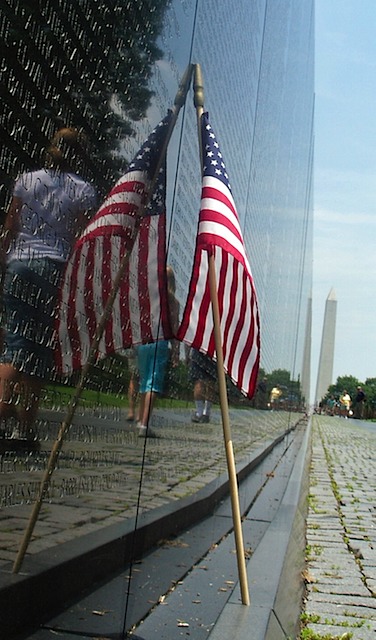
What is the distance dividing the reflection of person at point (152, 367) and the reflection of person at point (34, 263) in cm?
79

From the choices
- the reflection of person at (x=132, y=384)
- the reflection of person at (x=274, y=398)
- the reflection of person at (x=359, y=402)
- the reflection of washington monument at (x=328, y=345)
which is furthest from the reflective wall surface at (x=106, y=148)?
the reflection of washington monument at (x=328, y=345)

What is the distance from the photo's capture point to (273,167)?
8.05 meters

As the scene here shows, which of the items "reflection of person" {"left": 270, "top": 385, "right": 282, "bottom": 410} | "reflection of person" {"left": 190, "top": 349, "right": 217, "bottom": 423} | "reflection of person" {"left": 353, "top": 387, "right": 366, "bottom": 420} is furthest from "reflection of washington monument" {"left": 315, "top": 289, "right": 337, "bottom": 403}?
"reflection of person" {"left": 190, "top": 349, "right": 217, "bottom": 423}

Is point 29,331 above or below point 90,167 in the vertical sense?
below

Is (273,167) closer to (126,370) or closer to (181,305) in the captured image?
(181,305)

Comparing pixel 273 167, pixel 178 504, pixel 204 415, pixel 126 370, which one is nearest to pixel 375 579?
pixel 204 415

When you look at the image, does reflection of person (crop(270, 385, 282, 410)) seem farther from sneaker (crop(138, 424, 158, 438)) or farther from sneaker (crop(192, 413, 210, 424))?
sneaker (crop(138, 424, 158, 438))

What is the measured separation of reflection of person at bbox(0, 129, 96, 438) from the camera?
1.43 m

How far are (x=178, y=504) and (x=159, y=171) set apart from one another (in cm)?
129

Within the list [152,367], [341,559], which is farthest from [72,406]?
[341,559]

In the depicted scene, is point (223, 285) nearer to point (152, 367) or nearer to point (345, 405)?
point (152, 367)

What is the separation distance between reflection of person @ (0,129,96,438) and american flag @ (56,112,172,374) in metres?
0.08

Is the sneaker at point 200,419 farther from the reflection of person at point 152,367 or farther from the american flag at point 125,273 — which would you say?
the american flag at point 125,273

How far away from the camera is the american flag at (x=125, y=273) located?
1.81m
